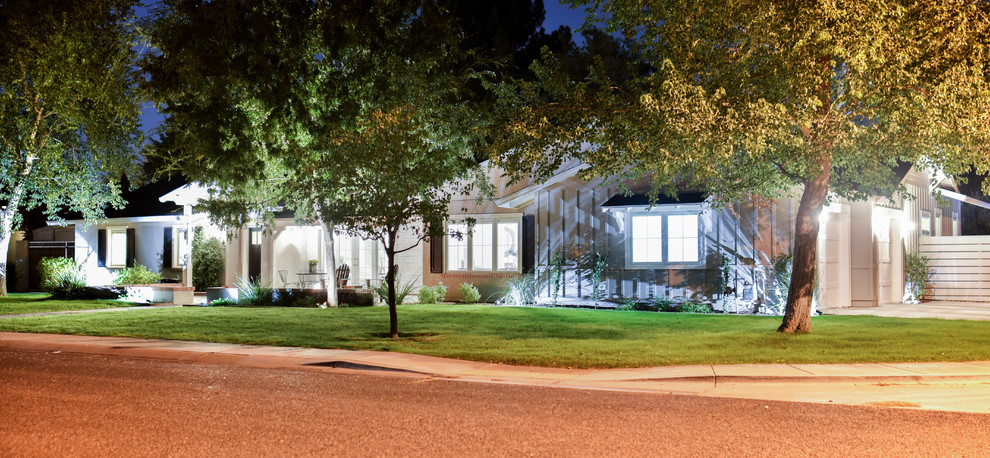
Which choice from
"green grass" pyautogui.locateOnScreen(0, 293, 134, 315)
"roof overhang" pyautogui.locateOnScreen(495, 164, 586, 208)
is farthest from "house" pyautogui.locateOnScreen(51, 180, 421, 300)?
"roof overhang" pyautogui.locateOnScreen(495, 164, 586, 208)

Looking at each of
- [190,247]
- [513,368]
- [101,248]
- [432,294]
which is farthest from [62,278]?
[513,368]

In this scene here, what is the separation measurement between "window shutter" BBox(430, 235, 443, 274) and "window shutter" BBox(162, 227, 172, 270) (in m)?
10.6

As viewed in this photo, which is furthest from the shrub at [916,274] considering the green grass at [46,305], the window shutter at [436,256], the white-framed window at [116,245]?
the white-framed window at [116,245]

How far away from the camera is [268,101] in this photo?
62.4 ft

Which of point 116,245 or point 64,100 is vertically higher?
point 64,100

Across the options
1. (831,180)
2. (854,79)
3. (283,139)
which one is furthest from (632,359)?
(283,139)

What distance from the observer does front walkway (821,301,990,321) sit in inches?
712

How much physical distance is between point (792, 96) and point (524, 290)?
34.6ft

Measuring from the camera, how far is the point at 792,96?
12.3 metres

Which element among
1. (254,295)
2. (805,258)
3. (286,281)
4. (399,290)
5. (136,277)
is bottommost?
(254,295)

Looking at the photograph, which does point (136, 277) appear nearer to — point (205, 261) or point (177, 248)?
point (177, 248)

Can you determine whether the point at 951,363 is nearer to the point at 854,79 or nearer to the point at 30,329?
the point at 854,79

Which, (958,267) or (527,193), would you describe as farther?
(958,267)

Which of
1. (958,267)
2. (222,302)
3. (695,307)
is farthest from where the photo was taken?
(958,267)
